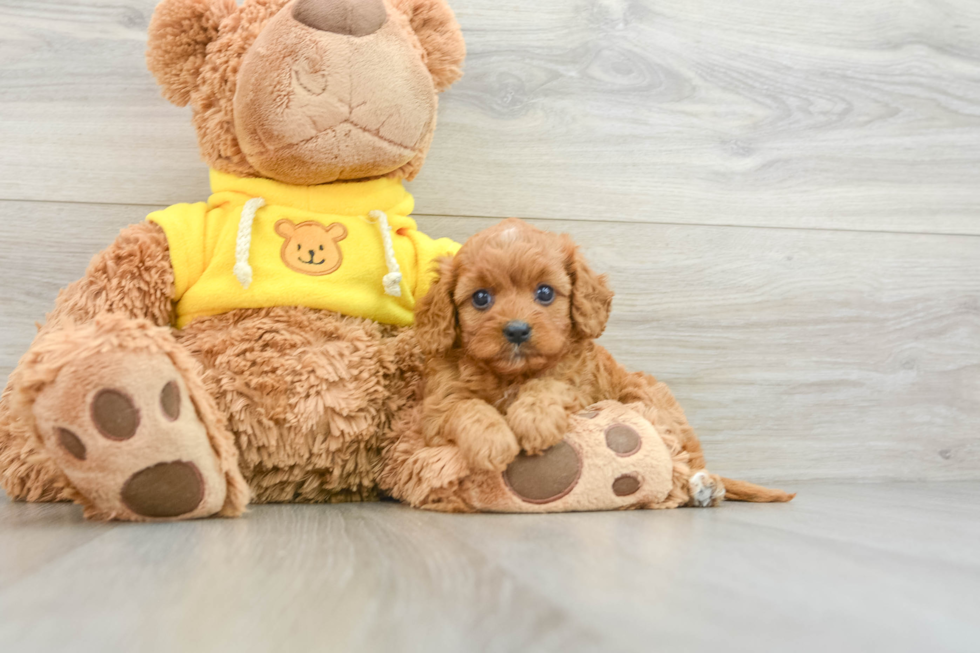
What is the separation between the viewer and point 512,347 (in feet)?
2.86

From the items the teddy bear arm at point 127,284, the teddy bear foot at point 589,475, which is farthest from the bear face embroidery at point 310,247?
the teddy bear foot at point 589,475

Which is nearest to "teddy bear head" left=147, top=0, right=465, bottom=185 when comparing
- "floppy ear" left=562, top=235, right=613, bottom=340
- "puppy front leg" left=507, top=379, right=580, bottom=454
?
"floppy ear" left=562, top=235, right=613, bottom=340

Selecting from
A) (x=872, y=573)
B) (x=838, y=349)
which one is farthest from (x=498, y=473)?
(x=838, y=349)

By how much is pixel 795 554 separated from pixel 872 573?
7 cm

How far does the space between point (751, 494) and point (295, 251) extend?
0.73 metres

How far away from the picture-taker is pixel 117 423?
68cm

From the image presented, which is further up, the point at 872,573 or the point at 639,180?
the point at 639,180

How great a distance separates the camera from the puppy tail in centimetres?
105

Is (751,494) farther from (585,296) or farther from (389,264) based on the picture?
(389,264)

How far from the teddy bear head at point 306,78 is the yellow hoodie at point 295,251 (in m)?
0.03

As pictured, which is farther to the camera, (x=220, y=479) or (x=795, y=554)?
(x=220, y=479)

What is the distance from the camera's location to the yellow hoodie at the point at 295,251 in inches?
38.0

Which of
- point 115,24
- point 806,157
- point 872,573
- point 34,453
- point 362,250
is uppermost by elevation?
point 115,24

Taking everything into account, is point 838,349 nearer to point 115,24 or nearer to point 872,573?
point 872,573
